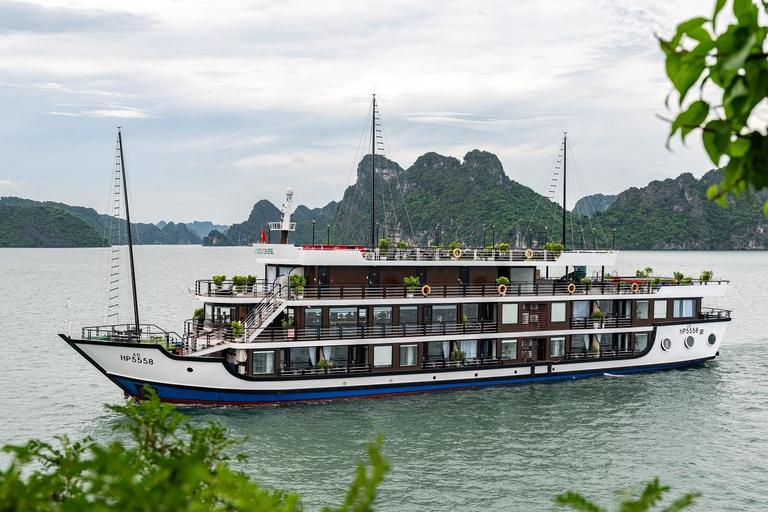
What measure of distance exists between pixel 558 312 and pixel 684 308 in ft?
26.6

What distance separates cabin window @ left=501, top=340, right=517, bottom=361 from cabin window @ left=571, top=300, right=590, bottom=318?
373 centimetres

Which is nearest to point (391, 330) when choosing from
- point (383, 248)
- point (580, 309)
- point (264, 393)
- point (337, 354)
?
point (337, 354)

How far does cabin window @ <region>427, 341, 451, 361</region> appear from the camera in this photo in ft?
99.7

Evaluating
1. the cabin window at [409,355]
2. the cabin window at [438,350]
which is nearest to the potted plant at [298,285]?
the cabin window at [409,355]

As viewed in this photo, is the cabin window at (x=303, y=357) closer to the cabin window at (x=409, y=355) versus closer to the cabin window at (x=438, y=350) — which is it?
the cabin window at (x=409, y=355)

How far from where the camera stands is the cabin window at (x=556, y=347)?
1285 inches

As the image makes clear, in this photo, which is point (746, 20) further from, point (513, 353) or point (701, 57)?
point (513, 353)

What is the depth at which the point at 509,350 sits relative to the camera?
3173cm

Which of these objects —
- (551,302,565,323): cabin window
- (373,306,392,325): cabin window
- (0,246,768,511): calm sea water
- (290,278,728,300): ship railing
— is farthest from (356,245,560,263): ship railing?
(0,246,768,511): calm sea water

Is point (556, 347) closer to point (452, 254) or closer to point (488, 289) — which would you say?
point (488, 289)

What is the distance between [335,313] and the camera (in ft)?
93.8

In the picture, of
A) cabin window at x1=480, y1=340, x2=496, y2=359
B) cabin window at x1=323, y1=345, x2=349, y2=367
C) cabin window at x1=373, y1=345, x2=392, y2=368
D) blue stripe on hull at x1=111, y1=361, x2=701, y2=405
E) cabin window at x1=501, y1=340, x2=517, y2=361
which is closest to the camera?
blue stripe on hull at x1=111, y1=361, x2=701, y2=405

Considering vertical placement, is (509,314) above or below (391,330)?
above

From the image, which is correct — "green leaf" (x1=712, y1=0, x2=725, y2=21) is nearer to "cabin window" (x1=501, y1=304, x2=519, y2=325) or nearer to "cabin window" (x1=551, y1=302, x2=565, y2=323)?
"cabin window" (x1=501, y1=304, x2=519, y2=325)
